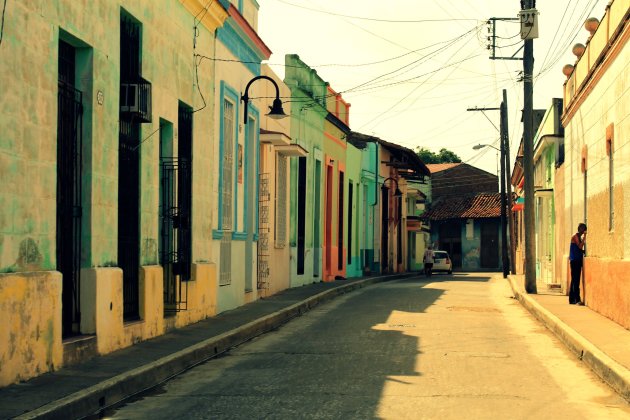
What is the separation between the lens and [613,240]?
1664 cm

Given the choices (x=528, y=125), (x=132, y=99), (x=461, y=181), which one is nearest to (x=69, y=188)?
(x=132, y=99)

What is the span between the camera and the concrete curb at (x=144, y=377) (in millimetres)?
7840

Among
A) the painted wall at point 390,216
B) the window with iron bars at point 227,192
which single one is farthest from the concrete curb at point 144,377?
the painted wall at point 390,216

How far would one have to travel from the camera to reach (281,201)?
1038 inches

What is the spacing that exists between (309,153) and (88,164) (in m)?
19.6

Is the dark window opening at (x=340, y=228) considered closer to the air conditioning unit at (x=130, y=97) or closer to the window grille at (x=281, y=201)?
the window grille at (x=281, y=201)

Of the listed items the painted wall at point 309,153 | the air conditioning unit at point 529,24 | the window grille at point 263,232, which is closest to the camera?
the window grille at point 263,232

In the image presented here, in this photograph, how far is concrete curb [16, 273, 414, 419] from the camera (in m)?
7.84

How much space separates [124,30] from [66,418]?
6380 mm

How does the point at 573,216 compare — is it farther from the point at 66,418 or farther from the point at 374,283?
the point at 66,418

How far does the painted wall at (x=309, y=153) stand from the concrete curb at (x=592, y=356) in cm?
1153

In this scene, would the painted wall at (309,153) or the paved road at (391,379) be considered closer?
the paved road at (391,379)

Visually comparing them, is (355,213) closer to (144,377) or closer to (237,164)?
(237,164)

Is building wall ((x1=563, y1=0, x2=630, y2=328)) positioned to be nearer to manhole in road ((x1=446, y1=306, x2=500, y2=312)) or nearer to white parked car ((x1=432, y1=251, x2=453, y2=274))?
manhole in road ((x1=446, y1=306, x2=500, y2=312))
